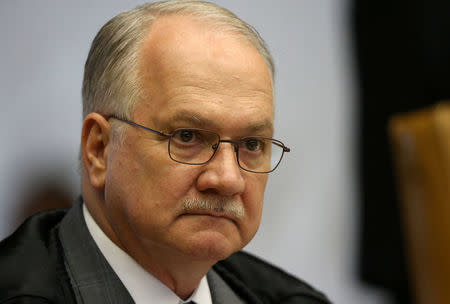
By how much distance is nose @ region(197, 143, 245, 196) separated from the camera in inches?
63.3

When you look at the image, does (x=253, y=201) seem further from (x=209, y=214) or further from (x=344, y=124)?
(x=344, y=124)

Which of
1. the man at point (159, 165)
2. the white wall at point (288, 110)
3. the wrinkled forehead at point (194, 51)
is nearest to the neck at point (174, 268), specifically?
the man at point (159, 165)

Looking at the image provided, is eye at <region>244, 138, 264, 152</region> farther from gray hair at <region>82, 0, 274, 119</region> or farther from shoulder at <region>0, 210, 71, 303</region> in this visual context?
shoulder at <region>0, 210, 71, 303</region>

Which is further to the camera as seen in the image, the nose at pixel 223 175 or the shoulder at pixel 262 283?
the shoulder at pixel 262 283

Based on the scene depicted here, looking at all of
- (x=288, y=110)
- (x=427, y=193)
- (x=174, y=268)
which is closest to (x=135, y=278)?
(x=174, y=268)

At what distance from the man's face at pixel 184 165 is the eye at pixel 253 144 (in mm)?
30

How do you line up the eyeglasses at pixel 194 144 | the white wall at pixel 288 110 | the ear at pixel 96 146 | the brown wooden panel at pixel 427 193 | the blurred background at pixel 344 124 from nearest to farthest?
the eyeglasses at pixel 194 144, the ear at pixel 96 146, the white wall at pixel 288 110, the brown wooden panel at pixel 427 193, the blurred background at pixel 344 124

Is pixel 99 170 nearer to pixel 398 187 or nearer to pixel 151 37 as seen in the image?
pixel 151 37

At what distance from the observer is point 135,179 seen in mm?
1653

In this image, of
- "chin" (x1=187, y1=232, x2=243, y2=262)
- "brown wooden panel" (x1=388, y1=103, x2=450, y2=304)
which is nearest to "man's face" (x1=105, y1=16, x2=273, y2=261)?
"chin" (x1=187, y1=232, x2=243, y2=262)

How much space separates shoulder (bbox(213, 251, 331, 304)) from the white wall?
1023 millimetres

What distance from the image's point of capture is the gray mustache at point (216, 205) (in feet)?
5.28

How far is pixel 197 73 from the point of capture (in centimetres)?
165

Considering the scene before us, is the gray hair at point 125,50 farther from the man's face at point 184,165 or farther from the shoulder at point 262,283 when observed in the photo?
the shoulder at point 262,283
